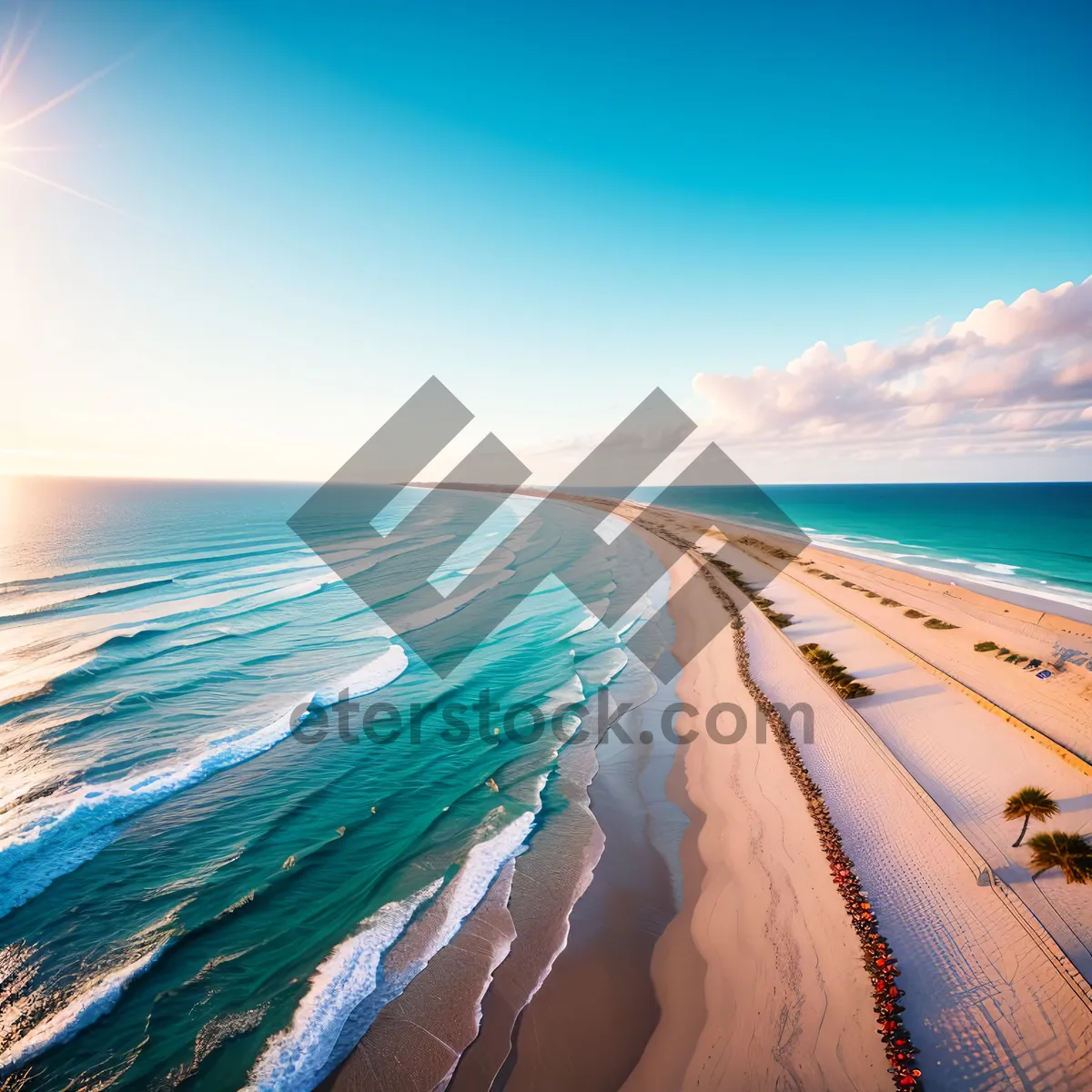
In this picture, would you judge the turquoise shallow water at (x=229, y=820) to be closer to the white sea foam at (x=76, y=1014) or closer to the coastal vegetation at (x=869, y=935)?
the white sea foam at (x=76, y=1014)

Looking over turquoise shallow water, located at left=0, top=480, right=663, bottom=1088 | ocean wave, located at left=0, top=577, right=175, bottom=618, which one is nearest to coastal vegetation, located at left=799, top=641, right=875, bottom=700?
turquoise shallow water, located at left=0, top=480, right=663, bottom=1088

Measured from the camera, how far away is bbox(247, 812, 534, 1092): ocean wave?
7.61m

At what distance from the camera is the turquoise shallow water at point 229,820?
27.1ft

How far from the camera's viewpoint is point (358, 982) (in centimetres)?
891

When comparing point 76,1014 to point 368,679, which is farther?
point 368,679

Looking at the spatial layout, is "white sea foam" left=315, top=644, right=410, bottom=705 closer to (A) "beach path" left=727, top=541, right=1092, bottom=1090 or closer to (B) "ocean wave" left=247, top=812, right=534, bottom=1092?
(B) "ocean wave" left=247, top=812, right=534, bottom=1092

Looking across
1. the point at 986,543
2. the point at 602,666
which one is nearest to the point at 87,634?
the point at 602,666

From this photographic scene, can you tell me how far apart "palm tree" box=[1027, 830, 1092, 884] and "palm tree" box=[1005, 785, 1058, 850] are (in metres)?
0.48

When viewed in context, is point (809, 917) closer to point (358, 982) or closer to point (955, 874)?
point (955, 874)

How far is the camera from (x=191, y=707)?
18.2 m

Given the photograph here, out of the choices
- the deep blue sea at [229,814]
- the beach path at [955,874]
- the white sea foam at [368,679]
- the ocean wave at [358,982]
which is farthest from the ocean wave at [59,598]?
the beach path at [955,874]

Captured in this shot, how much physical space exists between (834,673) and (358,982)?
2070cm

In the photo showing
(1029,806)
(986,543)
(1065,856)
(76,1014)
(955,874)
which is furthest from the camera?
(986,543)

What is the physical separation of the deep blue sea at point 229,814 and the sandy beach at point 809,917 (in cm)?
181
